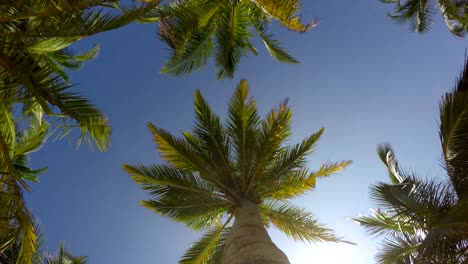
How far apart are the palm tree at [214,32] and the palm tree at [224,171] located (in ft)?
4.80

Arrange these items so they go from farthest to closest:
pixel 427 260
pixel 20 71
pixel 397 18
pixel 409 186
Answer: pixel 397 18 < pixel 409 186 < pixel 427 260 < pixel 20 71

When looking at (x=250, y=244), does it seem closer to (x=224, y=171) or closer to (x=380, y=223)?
(x=224, y=171)

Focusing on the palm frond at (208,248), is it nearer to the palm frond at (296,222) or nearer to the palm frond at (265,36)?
the palm frond at (296,222)

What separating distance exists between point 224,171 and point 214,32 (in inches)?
159

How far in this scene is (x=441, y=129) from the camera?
8211mm

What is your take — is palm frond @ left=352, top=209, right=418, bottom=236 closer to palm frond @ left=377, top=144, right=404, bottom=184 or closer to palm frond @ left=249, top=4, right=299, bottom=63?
palm frond @ left=377, top=144, right=404, bottom=184

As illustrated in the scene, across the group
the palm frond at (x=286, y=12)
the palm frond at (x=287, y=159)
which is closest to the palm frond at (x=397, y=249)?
the palm frond at (x=287, y=159)

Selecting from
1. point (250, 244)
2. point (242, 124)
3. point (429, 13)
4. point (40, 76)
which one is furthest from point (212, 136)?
point (429, 13)

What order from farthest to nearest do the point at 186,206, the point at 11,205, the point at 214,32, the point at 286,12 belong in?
the point at 214,32, the point at 186,206, the point at 286,12, the point at 11,205

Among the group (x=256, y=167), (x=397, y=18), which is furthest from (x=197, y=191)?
(x=397, y=18)

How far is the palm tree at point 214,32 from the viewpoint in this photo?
32.9 feet

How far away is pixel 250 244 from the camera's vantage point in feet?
23.0

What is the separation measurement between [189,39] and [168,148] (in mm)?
3104

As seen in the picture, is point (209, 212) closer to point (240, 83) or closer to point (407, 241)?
point (240, 83)
